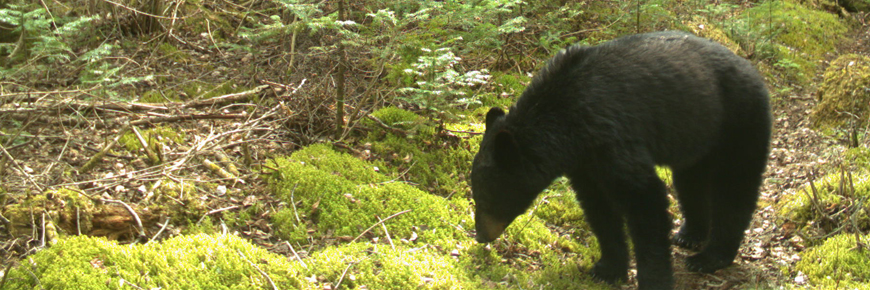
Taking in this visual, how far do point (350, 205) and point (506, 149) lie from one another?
181 cm

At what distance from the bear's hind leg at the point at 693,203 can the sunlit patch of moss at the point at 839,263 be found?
862mm

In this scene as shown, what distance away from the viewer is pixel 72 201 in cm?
494

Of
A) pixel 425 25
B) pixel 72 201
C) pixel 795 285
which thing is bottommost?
pixel 795 285

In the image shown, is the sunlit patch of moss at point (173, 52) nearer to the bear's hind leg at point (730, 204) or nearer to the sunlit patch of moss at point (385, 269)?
the sunlit patch of moss at point (385, 269)

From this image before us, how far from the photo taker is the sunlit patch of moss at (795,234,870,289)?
16.6ft

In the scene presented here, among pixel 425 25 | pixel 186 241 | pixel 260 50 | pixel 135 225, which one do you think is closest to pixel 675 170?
pixel 425 25

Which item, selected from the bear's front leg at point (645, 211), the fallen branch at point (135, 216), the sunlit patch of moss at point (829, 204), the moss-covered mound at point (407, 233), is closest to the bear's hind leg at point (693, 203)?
the sunlit patch of moss at point (829, 204)

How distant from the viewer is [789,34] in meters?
12.4

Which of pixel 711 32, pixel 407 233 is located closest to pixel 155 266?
pixel 407 233

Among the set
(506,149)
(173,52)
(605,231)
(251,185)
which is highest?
(506,149)

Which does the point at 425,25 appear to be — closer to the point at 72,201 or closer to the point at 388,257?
the point at 388,257

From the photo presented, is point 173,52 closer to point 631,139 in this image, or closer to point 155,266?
point 155,266

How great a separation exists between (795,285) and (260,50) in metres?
6.85

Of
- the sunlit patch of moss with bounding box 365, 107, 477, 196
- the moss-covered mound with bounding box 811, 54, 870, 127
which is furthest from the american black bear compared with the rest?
the moss-covered mound with bounding box 811, 54, 870, 127
